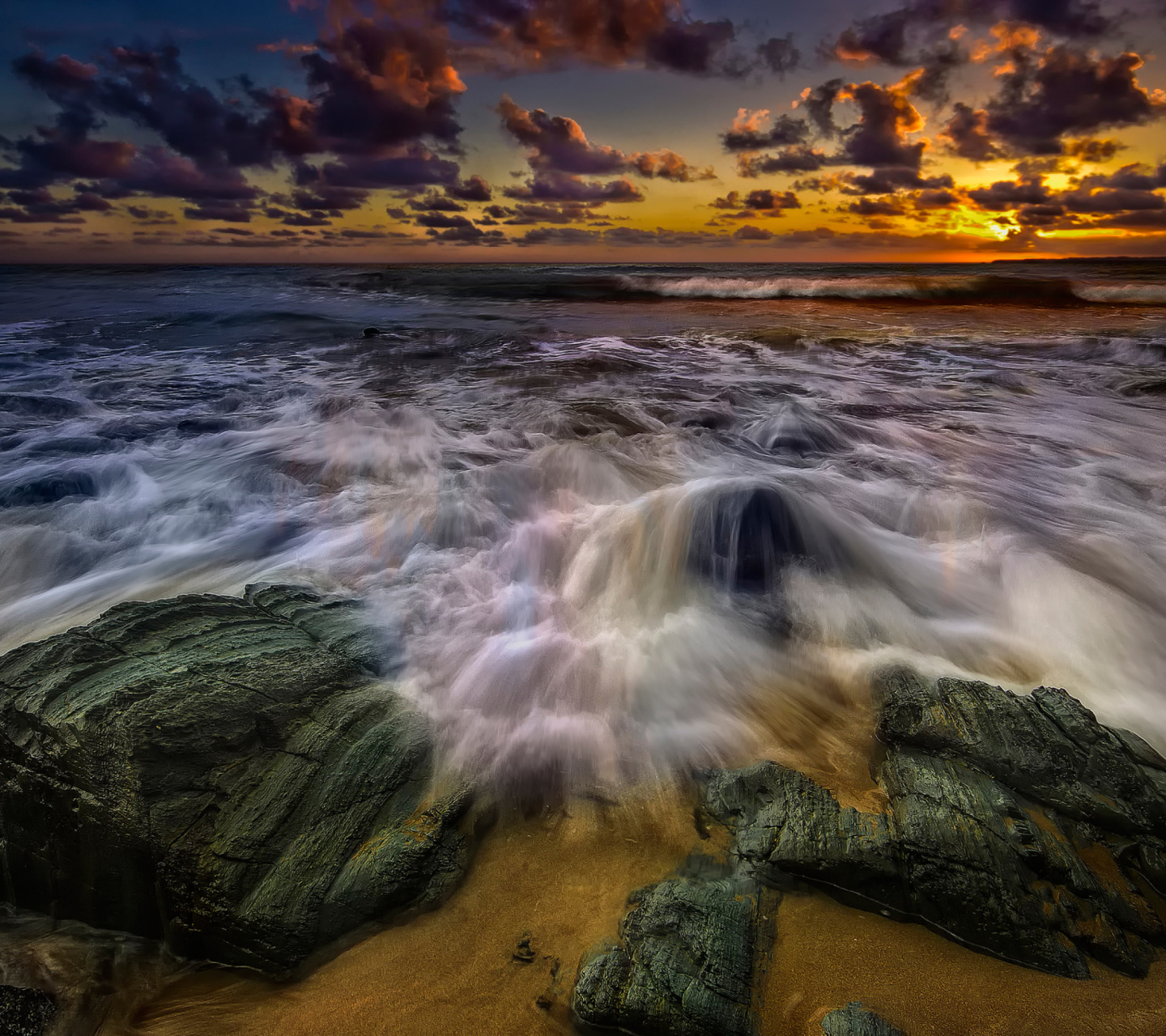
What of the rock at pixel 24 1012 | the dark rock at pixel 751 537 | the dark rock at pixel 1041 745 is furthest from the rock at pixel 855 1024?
the dark rock at pixel 751 537

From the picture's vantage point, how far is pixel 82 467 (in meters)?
7.04

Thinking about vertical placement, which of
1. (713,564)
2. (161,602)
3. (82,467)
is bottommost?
(82,467)

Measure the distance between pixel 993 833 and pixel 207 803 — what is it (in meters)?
2.86

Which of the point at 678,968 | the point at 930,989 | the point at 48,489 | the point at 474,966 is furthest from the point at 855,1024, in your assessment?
the point at 48,489

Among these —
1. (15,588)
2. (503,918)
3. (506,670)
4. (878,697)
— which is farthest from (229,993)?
(15,588)

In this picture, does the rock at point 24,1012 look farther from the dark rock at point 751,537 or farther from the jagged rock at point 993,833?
the dark rock at point 751,537

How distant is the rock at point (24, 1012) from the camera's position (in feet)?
6.13

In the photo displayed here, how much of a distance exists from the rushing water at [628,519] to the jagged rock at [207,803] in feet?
1.70

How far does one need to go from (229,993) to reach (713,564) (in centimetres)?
347

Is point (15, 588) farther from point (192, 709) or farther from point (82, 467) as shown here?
point (192, 709)

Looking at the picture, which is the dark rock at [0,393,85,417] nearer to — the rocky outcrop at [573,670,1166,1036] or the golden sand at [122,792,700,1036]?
the golden sand at [122,792,700,1036]

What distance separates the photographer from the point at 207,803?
7.63ft

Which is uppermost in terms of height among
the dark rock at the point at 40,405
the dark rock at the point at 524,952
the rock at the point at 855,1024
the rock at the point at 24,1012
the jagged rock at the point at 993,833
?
the jagged rock at the point at 993,833

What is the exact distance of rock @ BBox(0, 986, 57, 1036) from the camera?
1.87 meters
